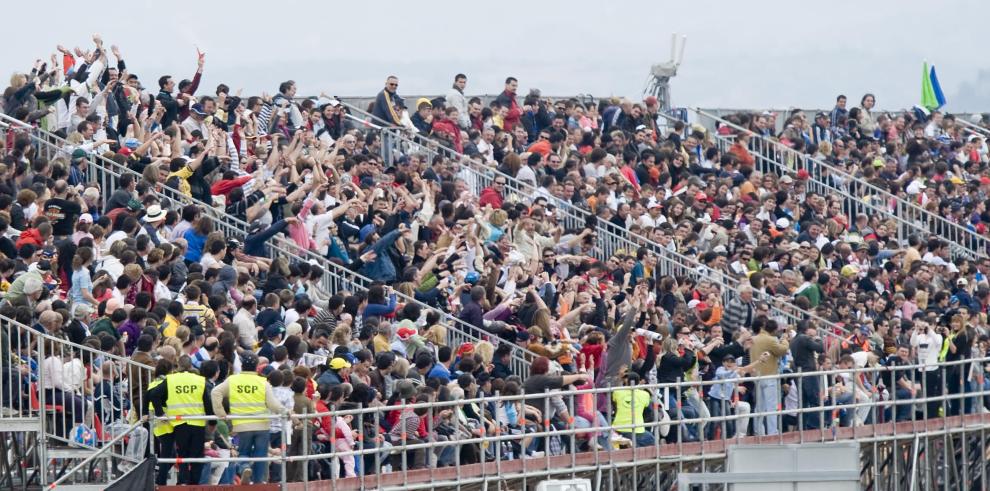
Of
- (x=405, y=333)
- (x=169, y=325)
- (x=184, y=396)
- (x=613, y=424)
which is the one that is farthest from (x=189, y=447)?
(x=613, y=424)

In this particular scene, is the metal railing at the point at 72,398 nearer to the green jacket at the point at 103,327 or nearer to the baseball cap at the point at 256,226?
the green jacket at the point at 103,327

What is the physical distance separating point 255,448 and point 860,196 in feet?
68.4

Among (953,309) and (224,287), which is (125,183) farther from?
(953,309)

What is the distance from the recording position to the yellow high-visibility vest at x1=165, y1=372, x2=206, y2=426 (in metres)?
21.2

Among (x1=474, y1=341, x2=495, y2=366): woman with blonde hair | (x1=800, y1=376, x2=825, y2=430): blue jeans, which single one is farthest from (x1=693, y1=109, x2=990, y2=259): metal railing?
(x1=474, y1=341, x2=495, y2=366): woman with blonde hair

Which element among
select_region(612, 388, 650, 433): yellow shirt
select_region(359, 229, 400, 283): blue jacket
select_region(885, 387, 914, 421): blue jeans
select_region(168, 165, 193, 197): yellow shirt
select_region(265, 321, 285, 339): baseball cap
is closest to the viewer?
select_region(265, 321, 285, 339): baseball cap

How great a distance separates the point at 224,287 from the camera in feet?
81.1

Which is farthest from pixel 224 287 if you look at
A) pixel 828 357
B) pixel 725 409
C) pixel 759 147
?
pixel 759 147

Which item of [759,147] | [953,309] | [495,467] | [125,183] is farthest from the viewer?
[759,147]

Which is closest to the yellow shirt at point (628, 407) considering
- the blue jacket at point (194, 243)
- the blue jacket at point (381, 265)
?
the blue jacket at point (381, 265)

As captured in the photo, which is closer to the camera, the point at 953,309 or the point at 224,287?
→ the point at 224,287

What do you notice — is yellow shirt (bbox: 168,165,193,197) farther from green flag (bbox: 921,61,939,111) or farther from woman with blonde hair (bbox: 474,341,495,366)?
green flag (bbox: 921,61,939,111)

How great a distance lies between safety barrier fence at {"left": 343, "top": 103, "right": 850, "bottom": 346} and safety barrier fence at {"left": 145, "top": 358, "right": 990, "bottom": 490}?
1939mm

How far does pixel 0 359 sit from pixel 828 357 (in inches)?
474
